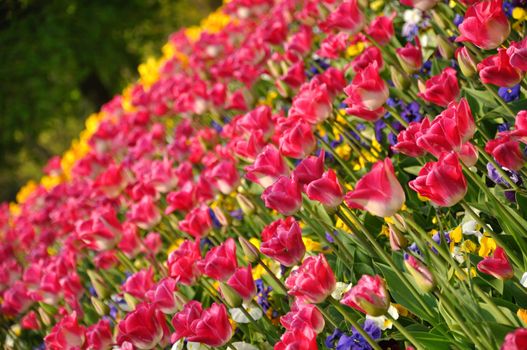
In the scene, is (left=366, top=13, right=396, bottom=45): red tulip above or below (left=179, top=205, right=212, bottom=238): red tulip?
above

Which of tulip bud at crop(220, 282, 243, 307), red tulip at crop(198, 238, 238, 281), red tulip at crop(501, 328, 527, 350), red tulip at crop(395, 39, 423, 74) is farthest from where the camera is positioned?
red tulip at crop(395, 39, 423, 74)

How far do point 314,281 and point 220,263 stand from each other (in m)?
0.50

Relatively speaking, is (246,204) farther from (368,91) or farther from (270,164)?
(368,91)

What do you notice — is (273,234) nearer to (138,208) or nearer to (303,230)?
(303,230)

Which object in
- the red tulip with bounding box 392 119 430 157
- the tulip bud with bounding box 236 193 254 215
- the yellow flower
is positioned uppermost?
the red tulip with bounding box 392 119 430 157

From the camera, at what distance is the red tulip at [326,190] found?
1.78 metres

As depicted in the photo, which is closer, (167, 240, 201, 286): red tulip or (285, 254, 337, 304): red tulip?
(285, 254, 337, 304): red tulip

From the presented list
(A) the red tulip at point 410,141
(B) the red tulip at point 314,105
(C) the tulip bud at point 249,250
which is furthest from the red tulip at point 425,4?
(C) the tulip bud at point 249,250

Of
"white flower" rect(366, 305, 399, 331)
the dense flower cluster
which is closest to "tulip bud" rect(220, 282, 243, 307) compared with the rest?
the dense flower cluster

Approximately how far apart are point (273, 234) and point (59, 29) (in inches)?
274

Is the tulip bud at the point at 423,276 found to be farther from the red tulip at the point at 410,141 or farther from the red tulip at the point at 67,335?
the red tulip at the point at 67,335

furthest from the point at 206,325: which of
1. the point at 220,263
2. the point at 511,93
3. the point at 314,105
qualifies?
the point at 511,93

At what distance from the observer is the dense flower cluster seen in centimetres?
163

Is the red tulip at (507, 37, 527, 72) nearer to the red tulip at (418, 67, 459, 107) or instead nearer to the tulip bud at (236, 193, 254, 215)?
the red tulip at (418, 67, 459, 107)
